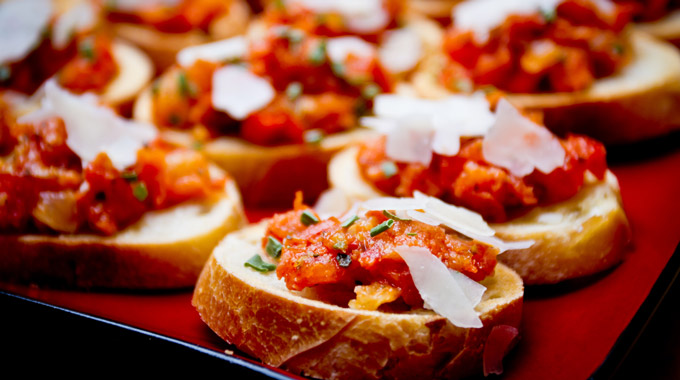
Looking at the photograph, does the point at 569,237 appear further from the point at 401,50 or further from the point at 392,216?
the point at 401,50

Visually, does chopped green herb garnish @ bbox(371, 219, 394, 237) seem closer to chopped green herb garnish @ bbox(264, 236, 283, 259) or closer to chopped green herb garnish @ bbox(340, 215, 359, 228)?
chopped green herb garnish @ bbox(340, 215, 359, 228)

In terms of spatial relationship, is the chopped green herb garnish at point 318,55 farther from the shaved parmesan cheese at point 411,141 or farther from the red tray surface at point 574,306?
the red tray surface at point 574,306

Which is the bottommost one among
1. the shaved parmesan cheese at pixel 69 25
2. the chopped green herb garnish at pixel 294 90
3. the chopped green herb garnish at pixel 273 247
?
the chopped green herb garnish at pixel 273 247

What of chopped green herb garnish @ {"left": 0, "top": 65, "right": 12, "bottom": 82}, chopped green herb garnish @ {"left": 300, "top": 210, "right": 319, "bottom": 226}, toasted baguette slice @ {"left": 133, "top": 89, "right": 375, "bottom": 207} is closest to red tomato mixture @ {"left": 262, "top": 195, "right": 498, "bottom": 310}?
chopped green herb garnish @ {"left": 300, "top": 210, "right": 319, "bottom": 226}

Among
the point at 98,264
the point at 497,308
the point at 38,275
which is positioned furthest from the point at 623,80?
the point at 38,275

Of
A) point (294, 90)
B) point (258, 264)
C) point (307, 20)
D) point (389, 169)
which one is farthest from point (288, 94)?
point (258, 264)

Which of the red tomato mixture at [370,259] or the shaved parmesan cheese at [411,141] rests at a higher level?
the shaved parmesan cheese at [411,141]

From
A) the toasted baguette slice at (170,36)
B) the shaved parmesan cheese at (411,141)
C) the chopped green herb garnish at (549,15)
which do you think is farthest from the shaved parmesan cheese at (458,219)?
the toasted baguette slice at (170,36)
